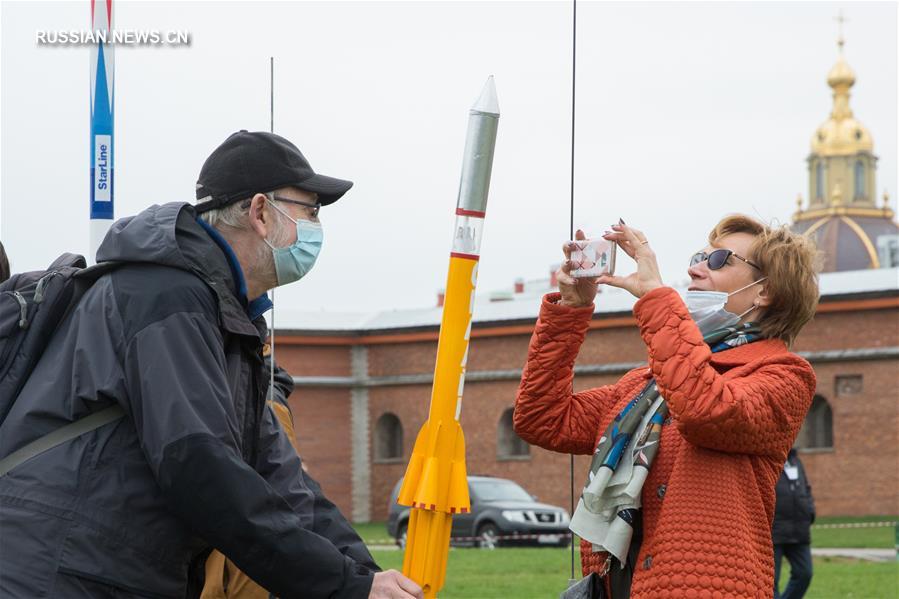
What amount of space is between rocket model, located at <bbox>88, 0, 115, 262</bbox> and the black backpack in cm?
255

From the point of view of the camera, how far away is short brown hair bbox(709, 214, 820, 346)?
4598mm

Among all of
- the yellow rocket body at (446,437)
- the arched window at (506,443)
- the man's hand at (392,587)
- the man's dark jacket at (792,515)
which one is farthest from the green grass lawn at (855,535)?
the man's hand at (392,587)

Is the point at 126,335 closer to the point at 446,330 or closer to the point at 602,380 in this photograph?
the point at 446,330

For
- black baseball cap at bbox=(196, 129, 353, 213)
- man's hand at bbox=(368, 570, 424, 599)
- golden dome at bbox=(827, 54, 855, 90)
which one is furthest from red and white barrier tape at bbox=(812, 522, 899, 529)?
golden dome at bbox=(827, 54, 855, 90)

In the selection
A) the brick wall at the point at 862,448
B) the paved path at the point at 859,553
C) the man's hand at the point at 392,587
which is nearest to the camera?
the man's hand at the point at 392,587

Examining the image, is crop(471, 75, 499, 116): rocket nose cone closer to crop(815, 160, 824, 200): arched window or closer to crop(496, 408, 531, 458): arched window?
crop(496, 408, 531, 458): arched window

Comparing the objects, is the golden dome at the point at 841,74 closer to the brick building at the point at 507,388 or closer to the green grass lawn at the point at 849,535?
the brick building at the point at 507,388

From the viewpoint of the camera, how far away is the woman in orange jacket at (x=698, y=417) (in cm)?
418

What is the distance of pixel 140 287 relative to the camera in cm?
364

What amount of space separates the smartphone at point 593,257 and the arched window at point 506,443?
39039 millimetres

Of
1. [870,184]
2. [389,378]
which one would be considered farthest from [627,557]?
[870,184]

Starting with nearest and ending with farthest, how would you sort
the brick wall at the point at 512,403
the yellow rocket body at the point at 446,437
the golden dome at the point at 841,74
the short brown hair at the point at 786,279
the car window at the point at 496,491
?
the short brown hair at the point at 786,279 → the yellow rocket body at the point at 446,437 → the car window at the point at 496,491 → the brick wall at the point at 512,403 → the golden dome at the point at 841,74

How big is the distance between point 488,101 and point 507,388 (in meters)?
38.2

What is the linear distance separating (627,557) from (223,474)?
4.70 ft
